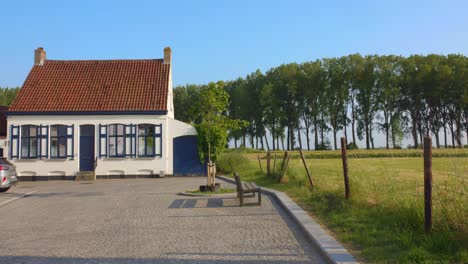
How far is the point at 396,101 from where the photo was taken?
64250mm

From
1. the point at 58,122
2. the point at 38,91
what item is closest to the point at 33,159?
the point at 58,122

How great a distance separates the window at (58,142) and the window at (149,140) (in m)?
4.45

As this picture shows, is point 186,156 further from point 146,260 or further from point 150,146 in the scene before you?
point 146,260

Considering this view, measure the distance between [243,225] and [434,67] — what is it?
196 ft

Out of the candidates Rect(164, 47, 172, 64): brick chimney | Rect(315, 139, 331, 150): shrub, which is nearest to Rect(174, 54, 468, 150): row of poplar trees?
Rect(315, 139, 331, 150): shrub

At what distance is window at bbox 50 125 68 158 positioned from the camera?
27.4 metres

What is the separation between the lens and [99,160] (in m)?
27.3

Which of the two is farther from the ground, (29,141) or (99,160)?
(29,141)

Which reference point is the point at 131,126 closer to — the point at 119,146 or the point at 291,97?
the point at 119,146

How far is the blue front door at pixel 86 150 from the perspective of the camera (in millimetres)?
27438

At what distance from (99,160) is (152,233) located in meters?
19.4

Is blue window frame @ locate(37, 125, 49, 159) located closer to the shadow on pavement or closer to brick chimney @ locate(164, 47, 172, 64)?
brick chimney @ locate(164, 47, 172, 64)

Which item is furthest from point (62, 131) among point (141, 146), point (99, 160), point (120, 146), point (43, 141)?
point (141, 146)

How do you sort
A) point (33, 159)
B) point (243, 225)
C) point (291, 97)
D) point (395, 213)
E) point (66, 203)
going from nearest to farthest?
1. point (395, 213)
2. point (243, 225)
3. point (66, 203)
4. point (33, 159)
5. point (291, 97)
